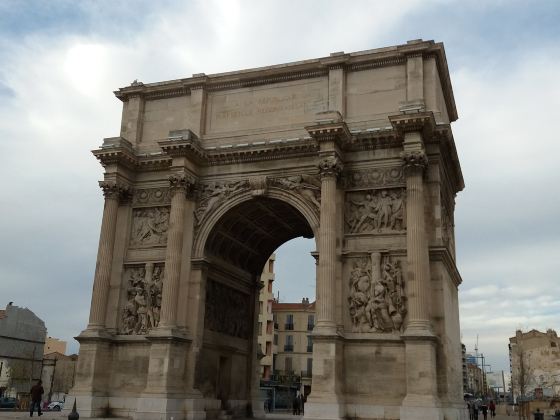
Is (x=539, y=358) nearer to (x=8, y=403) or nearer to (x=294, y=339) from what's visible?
(x=294, y=339)

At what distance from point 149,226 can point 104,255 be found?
1926mm

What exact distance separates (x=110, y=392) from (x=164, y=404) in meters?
3.18

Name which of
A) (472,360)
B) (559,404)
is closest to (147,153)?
(559,404)

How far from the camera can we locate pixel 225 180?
22.9 metres

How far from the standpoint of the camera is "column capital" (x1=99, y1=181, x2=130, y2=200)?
2327cm

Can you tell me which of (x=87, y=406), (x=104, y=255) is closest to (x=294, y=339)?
(x=104, y=255)

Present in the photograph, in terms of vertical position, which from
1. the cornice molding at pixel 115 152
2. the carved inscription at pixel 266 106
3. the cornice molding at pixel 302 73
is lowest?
the cornice molding at pixel 115 152

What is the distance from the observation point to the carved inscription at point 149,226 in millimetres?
23234

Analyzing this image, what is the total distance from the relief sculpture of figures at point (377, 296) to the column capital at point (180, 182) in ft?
21.7

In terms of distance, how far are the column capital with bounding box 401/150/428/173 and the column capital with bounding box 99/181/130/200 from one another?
10.4 meters

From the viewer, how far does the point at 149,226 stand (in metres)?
23.5

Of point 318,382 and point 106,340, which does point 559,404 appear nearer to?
point 318,382

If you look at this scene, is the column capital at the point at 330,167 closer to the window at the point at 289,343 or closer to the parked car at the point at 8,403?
the parked car at the point at 8,403

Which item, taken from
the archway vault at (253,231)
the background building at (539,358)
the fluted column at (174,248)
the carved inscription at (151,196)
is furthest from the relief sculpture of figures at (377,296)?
the background building at (539,358)
